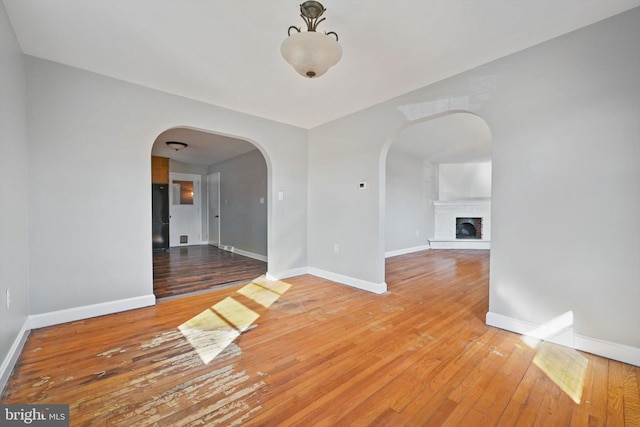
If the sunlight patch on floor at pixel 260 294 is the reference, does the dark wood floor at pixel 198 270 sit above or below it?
above

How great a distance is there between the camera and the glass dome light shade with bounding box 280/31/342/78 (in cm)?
154

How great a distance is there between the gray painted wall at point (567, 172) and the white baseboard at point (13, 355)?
3613mm

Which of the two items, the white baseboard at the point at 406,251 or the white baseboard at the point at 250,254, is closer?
the white baseboard at the point at 250,254

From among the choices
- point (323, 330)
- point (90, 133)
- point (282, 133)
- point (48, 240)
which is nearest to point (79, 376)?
point (48, 240)

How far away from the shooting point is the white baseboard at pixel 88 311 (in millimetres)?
2330

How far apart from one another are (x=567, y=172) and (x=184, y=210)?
26.0 feet

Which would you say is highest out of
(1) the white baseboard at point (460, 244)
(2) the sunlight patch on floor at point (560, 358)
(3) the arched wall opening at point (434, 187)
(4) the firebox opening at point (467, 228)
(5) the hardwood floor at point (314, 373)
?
(3) the arched wall opening at point (434, 187)

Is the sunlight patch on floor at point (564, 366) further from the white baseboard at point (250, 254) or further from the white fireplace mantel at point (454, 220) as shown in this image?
the white fireplace mantel at point (454, 220)

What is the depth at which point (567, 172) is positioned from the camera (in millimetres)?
2004

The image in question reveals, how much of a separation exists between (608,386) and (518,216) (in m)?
1.23

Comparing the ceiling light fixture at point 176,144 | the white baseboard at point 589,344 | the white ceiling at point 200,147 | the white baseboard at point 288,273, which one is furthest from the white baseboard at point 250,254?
the white baseboard at point 589,344

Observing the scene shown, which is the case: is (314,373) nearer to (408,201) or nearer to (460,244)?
(408,201)

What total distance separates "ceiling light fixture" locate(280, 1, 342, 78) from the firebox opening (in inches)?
271

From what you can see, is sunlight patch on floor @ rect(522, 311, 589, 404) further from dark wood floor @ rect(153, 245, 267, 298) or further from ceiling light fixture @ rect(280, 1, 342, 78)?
dark wood floor @ rect(153, 245, 267, 298)
